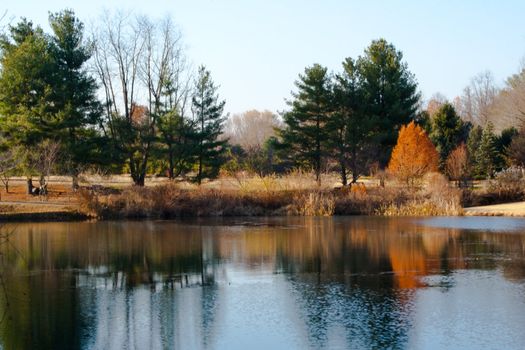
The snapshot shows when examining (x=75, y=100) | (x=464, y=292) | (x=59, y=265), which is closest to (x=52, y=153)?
(x=75, y=100)

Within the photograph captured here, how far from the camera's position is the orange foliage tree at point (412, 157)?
41531 mm

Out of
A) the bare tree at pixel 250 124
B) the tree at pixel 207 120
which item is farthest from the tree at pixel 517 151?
the bare tree at pixel 250 124

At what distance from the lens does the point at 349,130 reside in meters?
48.0

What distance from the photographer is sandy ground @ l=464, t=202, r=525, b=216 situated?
34312mm

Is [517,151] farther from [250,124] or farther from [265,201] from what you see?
[250,124]

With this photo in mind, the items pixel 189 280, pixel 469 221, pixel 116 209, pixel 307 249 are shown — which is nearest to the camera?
pixel 189 280

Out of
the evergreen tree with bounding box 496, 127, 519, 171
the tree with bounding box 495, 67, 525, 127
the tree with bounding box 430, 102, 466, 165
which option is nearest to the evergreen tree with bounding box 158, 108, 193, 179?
the tree with bounding box 430, 102, 466, 165

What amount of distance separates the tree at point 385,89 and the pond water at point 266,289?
830 inches

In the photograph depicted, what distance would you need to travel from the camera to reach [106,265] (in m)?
20.1

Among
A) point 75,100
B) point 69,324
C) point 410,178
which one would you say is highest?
point 75,100

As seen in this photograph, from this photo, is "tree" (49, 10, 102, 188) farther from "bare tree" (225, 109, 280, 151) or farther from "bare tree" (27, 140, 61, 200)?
"bare tree" (225, 109, 280, 151)

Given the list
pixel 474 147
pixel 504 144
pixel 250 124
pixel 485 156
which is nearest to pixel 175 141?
pixel 485 156

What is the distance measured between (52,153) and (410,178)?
68.4 feet

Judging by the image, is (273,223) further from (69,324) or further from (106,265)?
(69,324)
